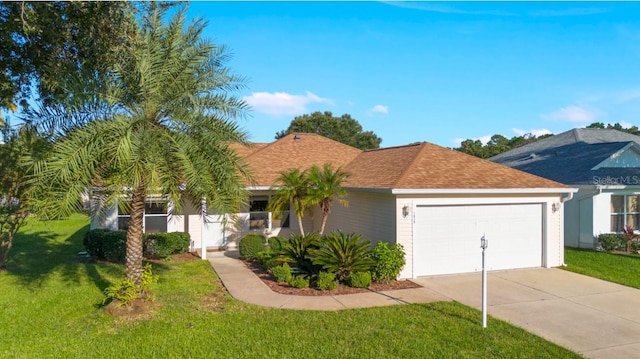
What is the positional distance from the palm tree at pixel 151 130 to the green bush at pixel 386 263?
13.1ft

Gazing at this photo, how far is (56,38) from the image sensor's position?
8961 millimetres

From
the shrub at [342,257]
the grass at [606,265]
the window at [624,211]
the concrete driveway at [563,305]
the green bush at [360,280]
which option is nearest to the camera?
the concrete driveway at [563,305]

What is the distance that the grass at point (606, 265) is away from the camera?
1148 centimetres

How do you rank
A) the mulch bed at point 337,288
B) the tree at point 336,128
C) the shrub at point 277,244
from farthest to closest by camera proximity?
the tree at point 336,128 < the shrub at point 277,244 < the mulch bed at point 337,288

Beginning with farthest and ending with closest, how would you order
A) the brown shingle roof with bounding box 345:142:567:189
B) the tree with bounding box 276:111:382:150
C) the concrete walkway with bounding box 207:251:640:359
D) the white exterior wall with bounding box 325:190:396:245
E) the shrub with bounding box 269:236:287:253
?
the tree with bounding box 276:111:382:150 < the shrub with bounding box 269:236:287:253 < the brown shingle roof with bounding box 345:142:567:189 < the white exterior wall with bounding box 325:190:396:245 < the concrete walkway with bounding box 207:251:640:359

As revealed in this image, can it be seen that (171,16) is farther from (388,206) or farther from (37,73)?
(388,206)

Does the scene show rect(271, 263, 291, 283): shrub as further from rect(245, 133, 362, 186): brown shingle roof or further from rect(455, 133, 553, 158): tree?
rect(455, 133, 553, 158): tree

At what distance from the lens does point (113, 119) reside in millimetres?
7422

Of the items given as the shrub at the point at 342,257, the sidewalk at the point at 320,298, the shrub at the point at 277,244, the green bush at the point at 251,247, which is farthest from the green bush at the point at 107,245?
the shrub at the point at 342,257

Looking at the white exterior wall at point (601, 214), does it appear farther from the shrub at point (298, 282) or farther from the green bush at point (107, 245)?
A: the green bush at point (107, 245)

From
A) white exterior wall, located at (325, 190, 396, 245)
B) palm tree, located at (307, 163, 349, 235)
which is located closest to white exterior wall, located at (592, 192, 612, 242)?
white exterior wall, located at (325, 190, 396, 245)

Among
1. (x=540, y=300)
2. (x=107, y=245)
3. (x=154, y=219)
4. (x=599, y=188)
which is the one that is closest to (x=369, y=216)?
(x=540, y=300)

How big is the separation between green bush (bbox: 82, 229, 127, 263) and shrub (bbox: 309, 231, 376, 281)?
21.6ft

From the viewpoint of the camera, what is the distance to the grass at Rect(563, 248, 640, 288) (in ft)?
37.7
